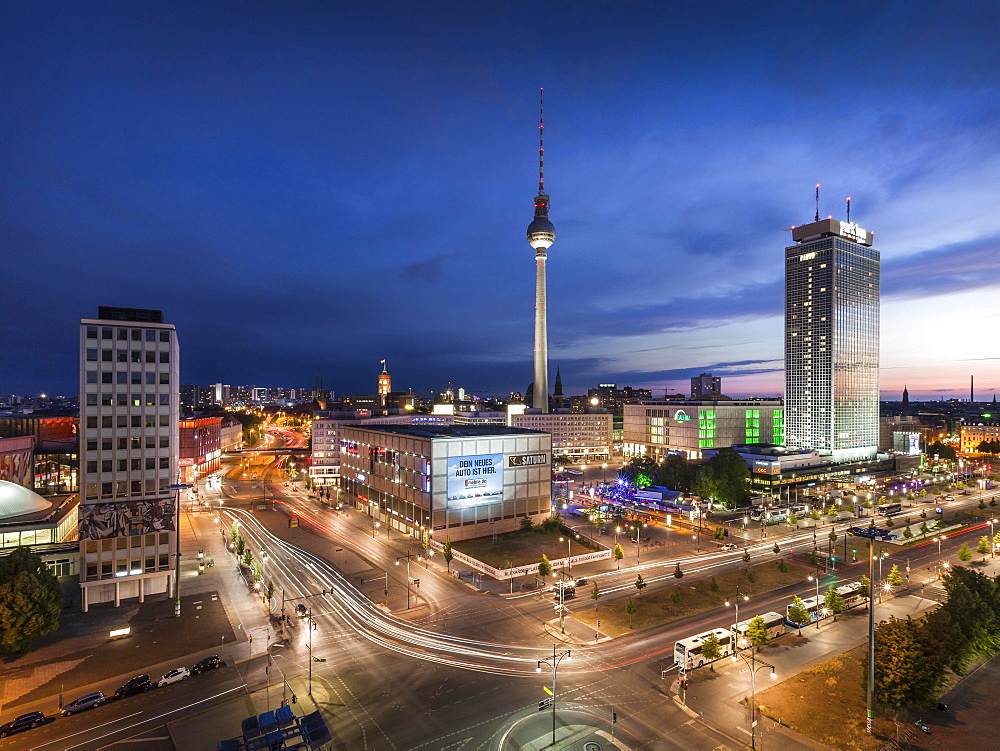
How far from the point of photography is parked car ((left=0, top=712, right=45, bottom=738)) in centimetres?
3475

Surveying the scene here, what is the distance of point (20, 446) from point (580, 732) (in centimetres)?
10804

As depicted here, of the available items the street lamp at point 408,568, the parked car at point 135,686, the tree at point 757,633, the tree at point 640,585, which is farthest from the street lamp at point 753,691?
the parked car at point 135,686

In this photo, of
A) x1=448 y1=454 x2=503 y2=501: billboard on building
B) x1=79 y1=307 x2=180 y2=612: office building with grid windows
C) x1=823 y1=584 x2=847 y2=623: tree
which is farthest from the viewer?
x1=448 y1=454 x2=503 y2=501: billboard on building

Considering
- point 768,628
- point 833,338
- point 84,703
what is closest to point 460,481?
point 768,628

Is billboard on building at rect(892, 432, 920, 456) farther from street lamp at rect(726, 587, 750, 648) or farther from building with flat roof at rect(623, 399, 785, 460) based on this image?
street lamp at rect(726, 587, 750, 648)

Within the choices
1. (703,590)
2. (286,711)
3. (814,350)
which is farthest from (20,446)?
(814,350)

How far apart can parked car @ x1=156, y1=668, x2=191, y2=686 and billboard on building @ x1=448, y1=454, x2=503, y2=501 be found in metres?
43.5

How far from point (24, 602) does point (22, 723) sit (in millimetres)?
12480

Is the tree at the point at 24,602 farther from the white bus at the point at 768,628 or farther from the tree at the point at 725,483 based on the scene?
the tree at the point at 725,483

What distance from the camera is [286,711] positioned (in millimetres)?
31438

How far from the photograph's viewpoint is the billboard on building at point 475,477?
8169 cm

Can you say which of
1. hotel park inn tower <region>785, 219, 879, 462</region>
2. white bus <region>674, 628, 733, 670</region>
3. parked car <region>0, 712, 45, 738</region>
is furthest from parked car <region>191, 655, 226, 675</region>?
hotel park inn tower <region>785, 219, 879, 462</region>

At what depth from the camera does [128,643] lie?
48562mm

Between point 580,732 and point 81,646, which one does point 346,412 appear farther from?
point 580,732
